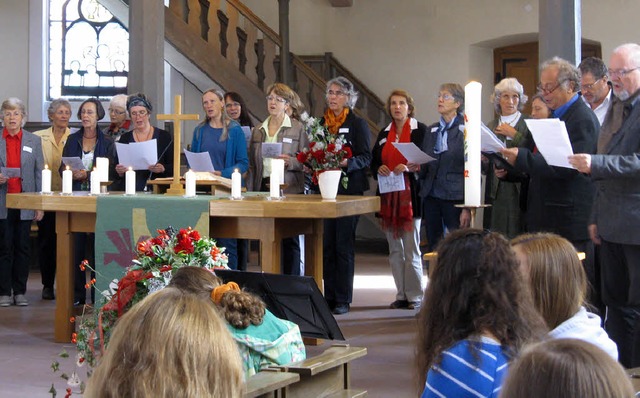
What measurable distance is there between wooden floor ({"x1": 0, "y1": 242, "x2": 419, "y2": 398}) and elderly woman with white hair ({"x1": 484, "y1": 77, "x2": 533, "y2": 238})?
815mm

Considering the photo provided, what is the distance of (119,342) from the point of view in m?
1.57

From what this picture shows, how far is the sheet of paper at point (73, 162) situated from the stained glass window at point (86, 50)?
5302 millimetres

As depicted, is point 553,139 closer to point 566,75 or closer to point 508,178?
point 566,75

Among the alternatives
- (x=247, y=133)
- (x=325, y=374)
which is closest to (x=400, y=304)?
(x=247, y=133)

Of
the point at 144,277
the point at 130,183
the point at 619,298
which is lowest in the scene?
the point at 619,298

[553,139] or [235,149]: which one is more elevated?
[235,149]

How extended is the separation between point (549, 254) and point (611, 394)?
4.05ft

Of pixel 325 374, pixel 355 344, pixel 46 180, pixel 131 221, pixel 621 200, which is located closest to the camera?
pixel 325 374

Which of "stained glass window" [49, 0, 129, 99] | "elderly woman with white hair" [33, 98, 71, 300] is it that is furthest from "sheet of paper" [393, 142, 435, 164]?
"stained glass window" [49, 0, 129, 99]

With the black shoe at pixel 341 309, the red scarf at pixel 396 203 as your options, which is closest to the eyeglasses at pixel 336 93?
the red scarf at pixel 396 203

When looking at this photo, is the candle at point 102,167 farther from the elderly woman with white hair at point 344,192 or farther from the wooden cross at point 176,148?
the elderly woman with white hair at point 344,192

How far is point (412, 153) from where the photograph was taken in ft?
20.6

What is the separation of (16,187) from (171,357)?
19.6 feet

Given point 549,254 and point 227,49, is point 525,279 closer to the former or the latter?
point 549,254
